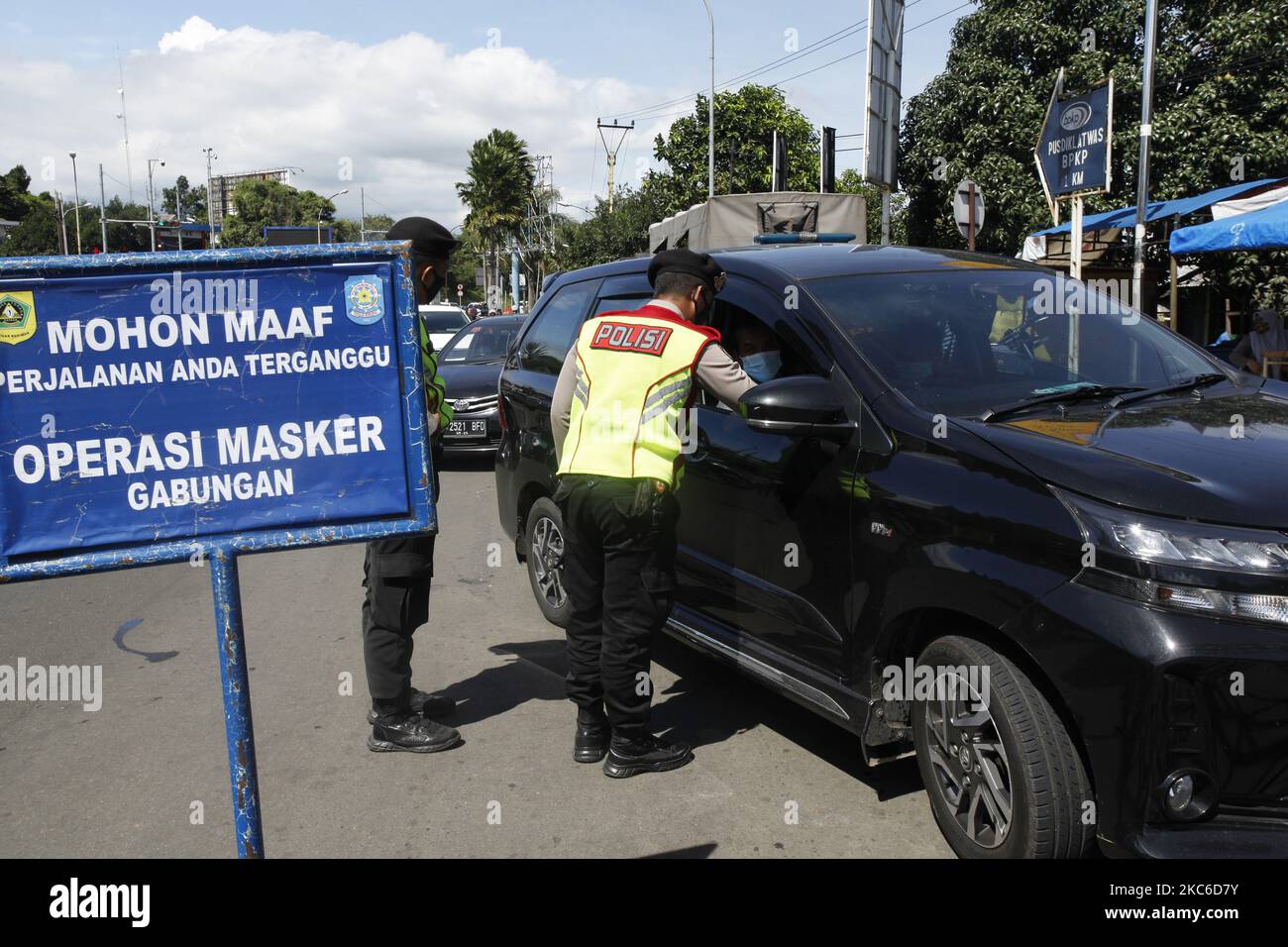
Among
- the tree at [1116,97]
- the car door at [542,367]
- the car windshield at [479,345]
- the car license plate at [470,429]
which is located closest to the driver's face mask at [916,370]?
the car door at [542,367]

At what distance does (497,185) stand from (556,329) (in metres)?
55.7

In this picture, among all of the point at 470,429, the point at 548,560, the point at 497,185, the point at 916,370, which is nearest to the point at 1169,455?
the point at 916,370

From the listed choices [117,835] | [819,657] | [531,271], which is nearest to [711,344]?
[819,657]

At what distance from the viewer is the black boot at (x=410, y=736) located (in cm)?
421

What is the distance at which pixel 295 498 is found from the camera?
8.57 ft

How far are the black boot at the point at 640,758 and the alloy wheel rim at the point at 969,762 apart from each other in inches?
43.1

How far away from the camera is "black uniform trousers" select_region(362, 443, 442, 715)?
419 cm

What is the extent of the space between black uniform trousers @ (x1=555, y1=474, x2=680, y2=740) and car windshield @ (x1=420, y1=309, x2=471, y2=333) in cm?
1512

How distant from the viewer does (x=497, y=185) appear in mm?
58844
